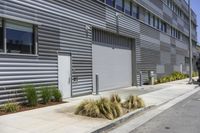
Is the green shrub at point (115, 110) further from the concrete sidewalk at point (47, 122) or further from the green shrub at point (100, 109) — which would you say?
the concrete sidewalk at point (47, 122)

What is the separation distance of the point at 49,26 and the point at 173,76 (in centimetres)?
2538

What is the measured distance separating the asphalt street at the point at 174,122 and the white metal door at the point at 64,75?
5.14m

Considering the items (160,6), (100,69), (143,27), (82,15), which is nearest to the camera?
(82,15)

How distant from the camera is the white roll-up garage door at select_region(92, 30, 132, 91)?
21203mm

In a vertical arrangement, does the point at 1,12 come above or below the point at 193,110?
above

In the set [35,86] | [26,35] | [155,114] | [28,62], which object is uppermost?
[26,35]

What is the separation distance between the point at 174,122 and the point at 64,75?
7.07 meters

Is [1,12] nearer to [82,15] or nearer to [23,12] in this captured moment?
[23,12]

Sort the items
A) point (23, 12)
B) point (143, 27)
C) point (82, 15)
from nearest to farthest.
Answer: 1. point (23, 12)
2. point (82, 15)
3. point (143, 27)

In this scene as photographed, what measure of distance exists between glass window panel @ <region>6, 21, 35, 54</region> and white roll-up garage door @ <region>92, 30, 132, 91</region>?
672 centimetres

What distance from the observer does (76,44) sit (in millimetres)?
17922

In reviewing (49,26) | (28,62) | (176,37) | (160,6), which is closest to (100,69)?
(49,26)

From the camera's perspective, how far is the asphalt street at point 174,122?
9695 millimetres

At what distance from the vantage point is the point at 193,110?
1395cm
